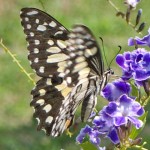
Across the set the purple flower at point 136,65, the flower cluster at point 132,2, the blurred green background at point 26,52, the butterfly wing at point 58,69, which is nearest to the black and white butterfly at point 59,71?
the butterfly wing at point 58,69

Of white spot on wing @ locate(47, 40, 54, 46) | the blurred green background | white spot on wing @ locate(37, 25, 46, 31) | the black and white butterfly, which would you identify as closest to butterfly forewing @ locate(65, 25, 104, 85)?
the black and white butterfly

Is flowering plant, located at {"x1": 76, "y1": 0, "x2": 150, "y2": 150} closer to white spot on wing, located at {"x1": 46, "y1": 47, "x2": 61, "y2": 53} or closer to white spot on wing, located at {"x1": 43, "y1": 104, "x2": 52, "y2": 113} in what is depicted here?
white spot on wing, located at {"x1": 46, "y1": 47, "x2": 61, "y2": 53}

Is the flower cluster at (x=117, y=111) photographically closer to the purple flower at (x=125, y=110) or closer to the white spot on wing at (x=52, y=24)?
the purple flower at (x=125, y=110)

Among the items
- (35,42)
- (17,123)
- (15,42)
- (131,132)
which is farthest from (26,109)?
(131,132)

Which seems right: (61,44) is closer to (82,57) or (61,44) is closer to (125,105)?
(82,57)

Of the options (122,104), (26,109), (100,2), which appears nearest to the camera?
(122,104)

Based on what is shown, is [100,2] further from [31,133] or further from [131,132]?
[131,132]
